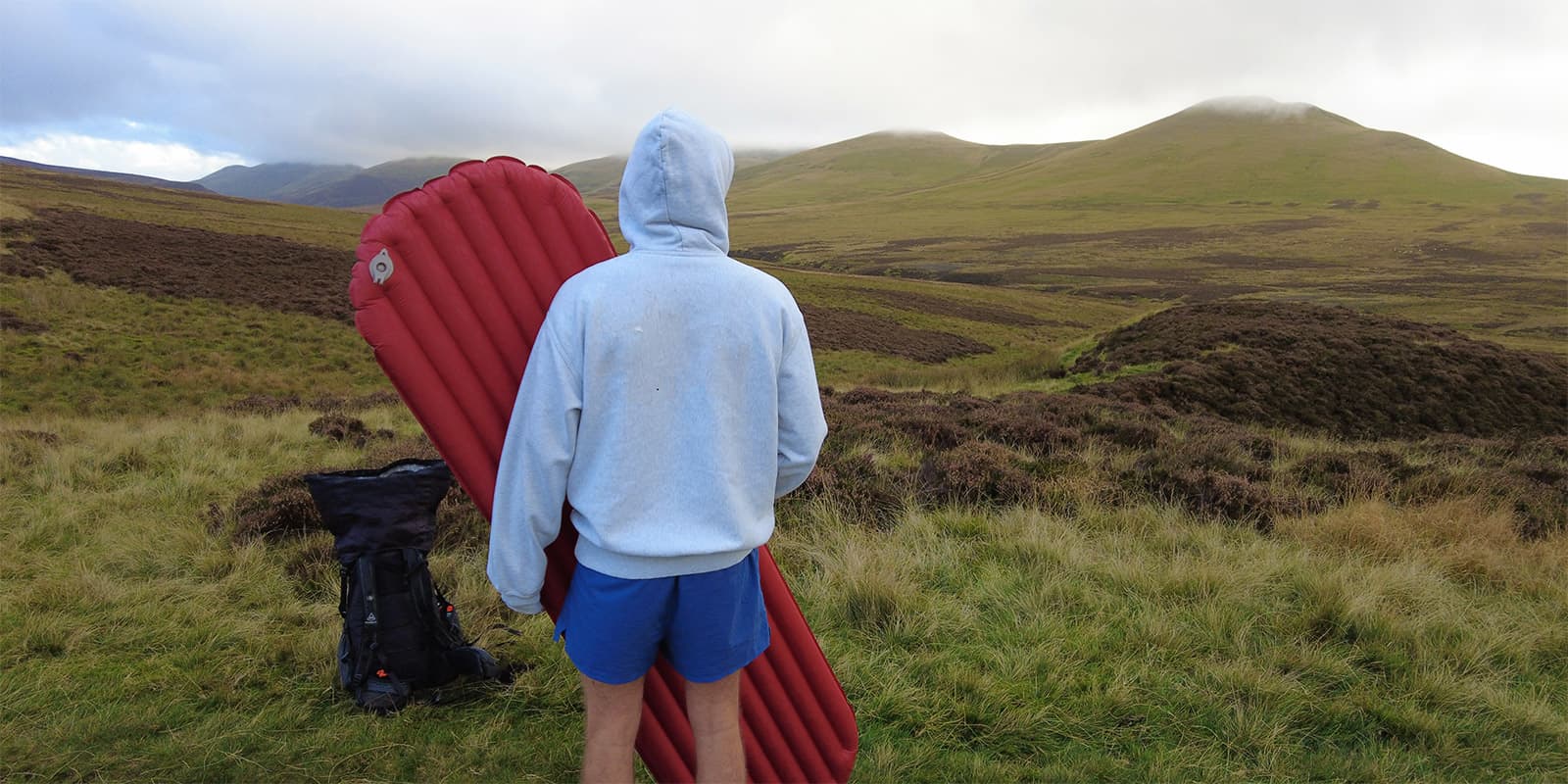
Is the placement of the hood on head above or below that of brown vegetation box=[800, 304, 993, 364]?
above

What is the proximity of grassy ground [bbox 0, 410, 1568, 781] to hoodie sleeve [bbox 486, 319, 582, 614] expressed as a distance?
4.48ft

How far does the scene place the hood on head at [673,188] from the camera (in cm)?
206

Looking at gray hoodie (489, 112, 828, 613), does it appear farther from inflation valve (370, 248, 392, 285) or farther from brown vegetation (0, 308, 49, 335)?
brown vegetation (0, 308, 49, 335)

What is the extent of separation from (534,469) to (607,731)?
842 millimetres

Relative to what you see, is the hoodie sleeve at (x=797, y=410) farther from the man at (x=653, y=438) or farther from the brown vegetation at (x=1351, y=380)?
the brown vegetation at (x=1351, y=380)

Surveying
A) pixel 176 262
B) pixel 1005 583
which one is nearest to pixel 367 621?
pixel 1005 583

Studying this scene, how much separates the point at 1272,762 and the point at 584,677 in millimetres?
2966

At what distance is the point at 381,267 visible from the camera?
232cm

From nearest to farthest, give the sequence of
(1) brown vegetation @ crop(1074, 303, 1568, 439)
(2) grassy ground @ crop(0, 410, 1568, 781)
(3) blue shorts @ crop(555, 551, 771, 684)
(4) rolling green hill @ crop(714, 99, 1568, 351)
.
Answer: (3) blue shorts @ crop(555, 551, 771, 684) < (2) grassy ground @ crop(0, 410, 1568, 781) < (1) brown vegetation @ crop(1074, 303, 1568, 439) < (4) rolling green hill @ crop(714, 99, 1568, 351)

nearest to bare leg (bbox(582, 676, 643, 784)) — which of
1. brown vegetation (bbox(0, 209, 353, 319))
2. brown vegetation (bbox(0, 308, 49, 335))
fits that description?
brown vegetation (bbox(0, 308, 49, 335))

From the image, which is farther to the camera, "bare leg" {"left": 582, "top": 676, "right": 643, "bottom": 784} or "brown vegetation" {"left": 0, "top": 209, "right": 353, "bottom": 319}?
"brown vegetation" {"left": 0, "top": 209, "right": 353, "bottom": 319}

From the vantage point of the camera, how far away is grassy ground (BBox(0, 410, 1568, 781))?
10.4 feet

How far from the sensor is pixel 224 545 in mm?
5023

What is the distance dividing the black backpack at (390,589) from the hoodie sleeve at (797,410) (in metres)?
2.17
